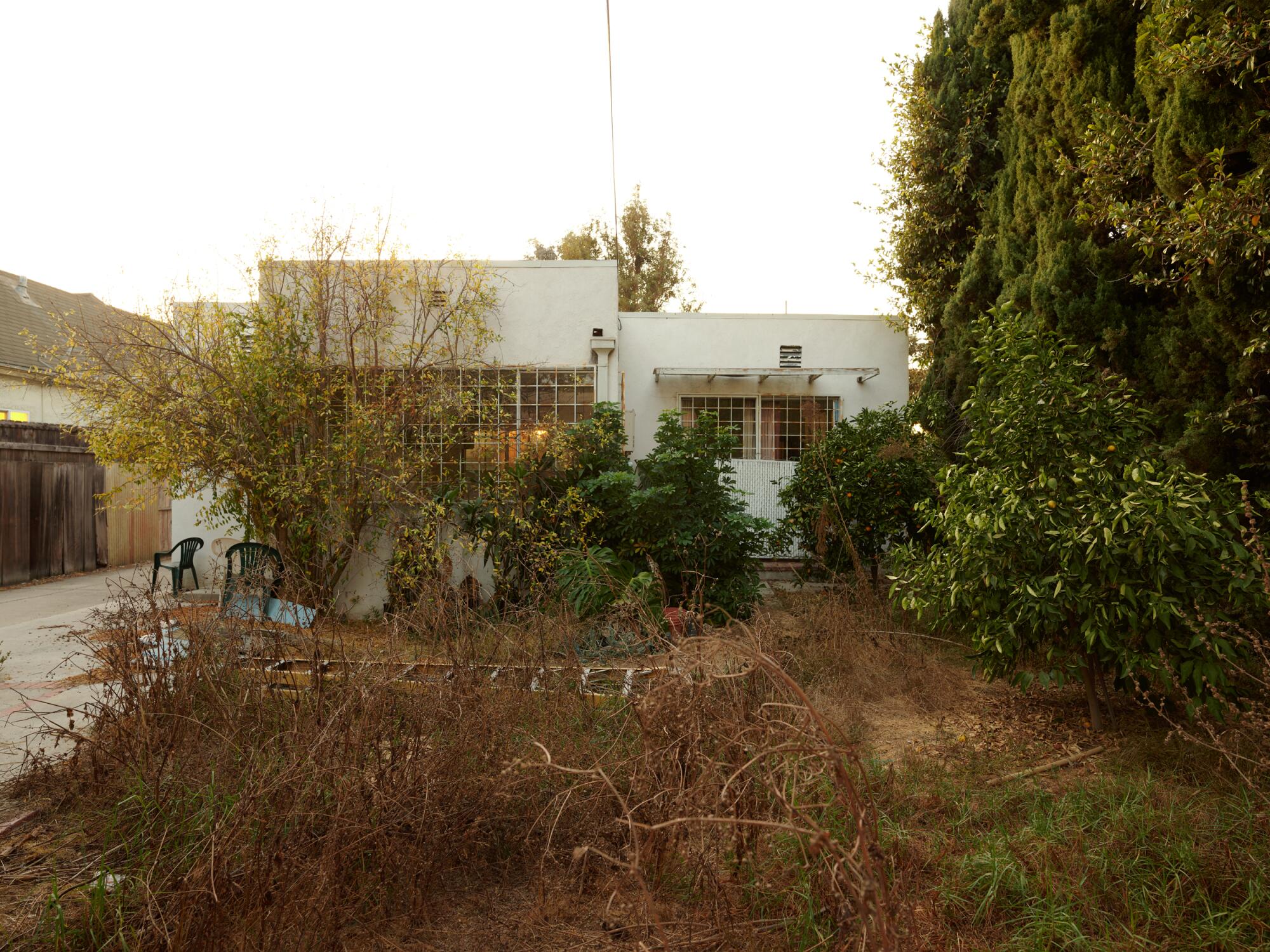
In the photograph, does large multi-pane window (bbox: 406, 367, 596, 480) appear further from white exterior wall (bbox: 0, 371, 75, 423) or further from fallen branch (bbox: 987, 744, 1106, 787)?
white exterior wall (bbox: 0, 371, 75, 423)

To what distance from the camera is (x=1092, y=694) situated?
4.66 meters

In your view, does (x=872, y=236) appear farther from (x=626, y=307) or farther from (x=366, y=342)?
(x=626, y=307)

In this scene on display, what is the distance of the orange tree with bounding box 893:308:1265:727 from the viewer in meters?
3.90

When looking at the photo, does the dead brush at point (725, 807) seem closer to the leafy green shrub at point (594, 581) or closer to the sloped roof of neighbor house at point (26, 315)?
the leafy green shrub at point (594, 581)

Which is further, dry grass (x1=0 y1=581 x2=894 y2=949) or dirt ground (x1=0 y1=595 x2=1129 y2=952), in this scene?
dirt ground (x1=0 y1=595 x2=1129 y2=952)

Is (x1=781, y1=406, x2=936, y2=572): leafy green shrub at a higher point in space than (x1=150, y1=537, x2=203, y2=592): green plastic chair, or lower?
higher

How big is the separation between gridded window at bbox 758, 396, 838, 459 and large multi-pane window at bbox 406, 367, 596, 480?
4.40 metres

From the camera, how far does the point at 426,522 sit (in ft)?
26.4

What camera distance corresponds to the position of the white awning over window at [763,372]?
12305mm

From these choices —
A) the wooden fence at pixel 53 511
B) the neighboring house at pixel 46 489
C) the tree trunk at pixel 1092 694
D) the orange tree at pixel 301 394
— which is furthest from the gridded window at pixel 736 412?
the tree trunk at pixel 1092 694

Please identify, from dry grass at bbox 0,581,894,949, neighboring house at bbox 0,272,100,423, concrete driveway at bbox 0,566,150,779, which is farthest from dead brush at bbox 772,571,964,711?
neighboring house at bbox 0,272,100,423

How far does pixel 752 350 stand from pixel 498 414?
526 centimetres

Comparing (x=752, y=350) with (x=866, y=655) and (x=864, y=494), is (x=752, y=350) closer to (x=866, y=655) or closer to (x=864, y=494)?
(x=864, y=494)

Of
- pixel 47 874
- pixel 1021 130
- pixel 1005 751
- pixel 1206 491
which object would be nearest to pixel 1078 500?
pixel 1206 491
